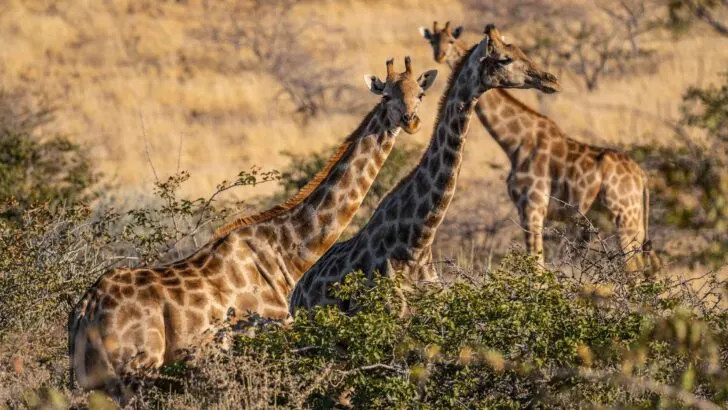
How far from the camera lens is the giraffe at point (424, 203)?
28.8 feet

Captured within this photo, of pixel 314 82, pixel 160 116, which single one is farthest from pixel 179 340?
pixel 314 82

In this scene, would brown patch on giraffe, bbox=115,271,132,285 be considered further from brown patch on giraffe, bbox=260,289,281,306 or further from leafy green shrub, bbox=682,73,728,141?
leafy green shrub, bbox=682,73,728,141

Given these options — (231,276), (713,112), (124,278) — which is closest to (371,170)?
(231,276)

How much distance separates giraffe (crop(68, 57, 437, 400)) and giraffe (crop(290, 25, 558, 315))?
0.31 meters

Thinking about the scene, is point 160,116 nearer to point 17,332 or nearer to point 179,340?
point 17,332

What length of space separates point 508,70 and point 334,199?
1.70 meters

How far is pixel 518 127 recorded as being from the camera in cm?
1305

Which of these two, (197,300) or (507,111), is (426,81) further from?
(507,111)

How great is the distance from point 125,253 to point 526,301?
18.9 feet

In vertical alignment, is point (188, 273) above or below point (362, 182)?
below

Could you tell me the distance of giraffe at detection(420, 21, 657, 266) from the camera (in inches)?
508

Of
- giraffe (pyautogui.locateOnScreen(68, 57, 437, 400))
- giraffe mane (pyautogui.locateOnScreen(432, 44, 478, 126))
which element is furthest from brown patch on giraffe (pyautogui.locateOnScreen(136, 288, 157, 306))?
giraffe mane (pyautogui.locateOnScreen(432, 44, 478, 126))

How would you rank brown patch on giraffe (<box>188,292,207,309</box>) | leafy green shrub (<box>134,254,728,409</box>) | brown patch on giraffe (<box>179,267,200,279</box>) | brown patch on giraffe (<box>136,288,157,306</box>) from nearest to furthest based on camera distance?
leafy green shrub (<box>134,254,728,409</box>), brown patch on giraffe (<box>136,288,157,306</box>), brown patch on giraffe (<box>188,292,207,309</box>), brown patch on giraffe (<box>179,267,200,279</box>)

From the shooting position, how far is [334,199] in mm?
8570
